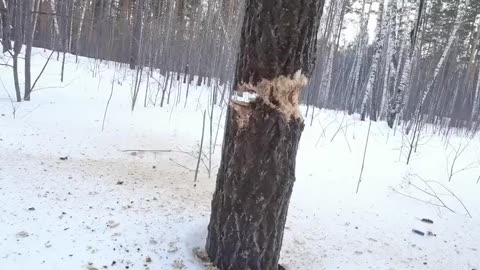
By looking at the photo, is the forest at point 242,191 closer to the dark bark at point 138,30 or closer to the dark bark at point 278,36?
the dark bark at point 278,36

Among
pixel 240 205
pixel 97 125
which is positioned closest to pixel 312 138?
pixel 97 125

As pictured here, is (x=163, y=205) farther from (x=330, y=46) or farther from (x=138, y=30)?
(x=330, y=46)

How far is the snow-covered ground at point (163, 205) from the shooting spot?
1.74m

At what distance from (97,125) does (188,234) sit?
2.76 metres

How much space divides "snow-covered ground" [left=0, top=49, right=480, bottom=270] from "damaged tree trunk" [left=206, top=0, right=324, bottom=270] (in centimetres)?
26

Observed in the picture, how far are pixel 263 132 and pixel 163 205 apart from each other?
98 cm

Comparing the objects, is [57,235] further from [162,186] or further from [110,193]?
[162,186]

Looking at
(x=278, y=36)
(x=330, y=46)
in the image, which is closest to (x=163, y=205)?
(x=278, y=36)

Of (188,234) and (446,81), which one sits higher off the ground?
(446,81)

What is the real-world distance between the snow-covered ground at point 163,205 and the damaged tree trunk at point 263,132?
26 centimetres

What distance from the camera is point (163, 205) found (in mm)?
2230

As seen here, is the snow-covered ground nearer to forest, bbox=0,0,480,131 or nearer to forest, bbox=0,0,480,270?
forest, bbox=0,0,480,270

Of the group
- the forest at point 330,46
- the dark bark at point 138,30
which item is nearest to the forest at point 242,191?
the forest at point 330,46

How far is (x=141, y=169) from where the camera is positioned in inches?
114
